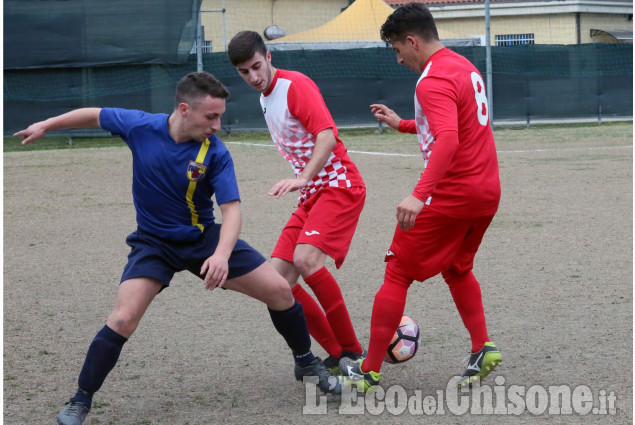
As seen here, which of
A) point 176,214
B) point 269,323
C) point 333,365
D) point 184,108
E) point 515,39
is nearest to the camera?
point 184,108

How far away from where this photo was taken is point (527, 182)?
12.1 metres

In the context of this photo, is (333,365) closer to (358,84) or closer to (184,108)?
(184,108)

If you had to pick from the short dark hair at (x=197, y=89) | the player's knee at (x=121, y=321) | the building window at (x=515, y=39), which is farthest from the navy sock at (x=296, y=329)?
the building window at (x=515, y=39)

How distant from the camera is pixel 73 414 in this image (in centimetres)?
383

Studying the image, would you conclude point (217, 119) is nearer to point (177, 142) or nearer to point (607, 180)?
point (177, 142)

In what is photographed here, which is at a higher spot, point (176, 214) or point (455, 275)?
point (176, 214)

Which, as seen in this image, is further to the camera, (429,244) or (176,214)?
(429,244)

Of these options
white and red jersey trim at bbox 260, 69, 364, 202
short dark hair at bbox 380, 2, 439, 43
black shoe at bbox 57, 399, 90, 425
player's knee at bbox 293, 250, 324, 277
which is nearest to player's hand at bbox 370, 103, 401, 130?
white and red jersey trim at bbox 260, 69, 364, 202

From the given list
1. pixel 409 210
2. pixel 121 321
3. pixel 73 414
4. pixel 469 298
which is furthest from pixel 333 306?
pixel 73 414

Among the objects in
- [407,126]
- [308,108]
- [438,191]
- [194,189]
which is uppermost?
[308,108]

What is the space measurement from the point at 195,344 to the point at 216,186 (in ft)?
4.85

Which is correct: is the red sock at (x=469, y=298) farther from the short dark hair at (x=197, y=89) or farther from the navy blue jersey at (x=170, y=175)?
the short dark hair at (x=197, y=89)

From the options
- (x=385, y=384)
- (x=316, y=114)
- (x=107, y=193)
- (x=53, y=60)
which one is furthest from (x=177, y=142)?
(x=53, y=60)

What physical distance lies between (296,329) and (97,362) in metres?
0.91
